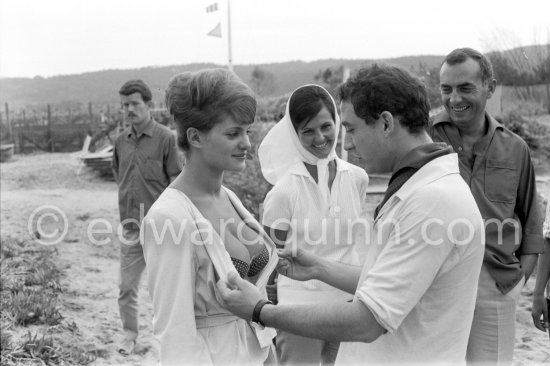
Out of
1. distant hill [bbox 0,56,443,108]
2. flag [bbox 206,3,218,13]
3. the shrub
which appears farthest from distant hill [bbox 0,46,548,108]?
the shrub

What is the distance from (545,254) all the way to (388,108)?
1.85 metres

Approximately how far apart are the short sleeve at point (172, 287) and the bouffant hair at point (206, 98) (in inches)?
14.7

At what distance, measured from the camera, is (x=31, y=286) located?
612cm

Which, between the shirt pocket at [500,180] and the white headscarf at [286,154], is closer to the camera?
the shirt pocket at [500,180]

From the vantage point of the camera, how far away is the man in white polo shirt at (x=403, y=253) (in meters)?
1.67

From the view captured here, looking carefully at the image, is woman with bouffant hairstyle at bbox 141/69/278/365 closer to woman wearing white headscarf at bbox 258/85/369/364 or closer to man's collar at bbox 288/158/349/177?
woman wearing white headscarf at bbox 258/85/369/364

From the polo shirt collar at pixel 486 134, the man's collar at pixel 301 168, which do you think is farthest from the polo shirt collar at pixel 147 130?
the polo shirt collar at pixel 486 134

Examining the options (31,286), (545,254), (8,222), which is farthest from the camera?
(8,222)

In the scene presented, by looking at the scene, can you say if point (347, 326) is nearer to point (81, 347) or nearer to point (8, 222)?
point (81, 347)

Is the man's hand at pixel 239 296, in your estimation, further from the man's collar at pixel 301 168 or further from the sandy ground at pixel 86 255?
the sandy ground at pixel 86 255

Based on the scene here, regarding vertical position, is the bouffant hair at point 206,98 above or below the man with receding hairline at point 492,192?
above

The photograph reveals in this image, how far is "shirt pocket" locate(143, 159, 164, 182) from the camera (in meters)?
4.82

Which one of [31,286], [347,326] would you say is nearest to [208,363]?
[347,326]

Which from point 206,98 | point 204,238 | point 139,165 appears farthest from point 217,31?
point 204,238
